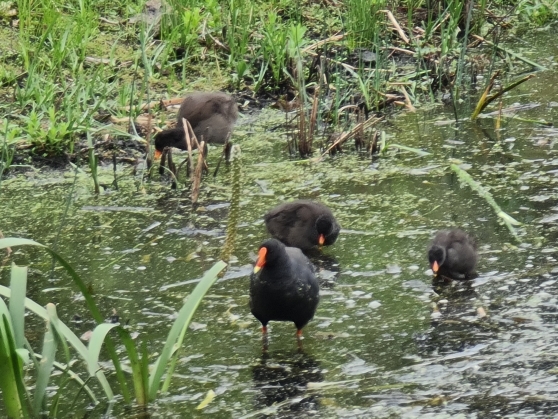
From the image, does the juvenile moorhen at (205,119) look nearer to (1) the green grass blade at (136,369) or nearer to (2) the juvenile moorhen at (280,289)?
(2) the juvenile moorhen at (280,289)

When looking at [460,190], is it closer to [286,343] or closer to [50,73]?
[286,343]

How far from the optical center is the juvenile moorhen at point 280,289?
455 centimetres

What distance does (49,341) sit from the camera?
3648mm

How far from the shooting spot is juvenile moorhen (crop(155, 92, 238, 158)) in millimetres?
7211

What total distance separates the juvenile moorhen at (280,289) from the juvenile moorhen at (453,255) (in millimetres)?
758

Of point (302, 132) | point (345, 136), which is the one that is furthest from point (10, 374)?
point (345, 136)

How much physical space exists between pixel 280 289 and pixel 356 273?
3.01 feet

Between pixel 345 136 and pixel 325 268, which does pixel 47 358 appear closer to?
pixel 325 268

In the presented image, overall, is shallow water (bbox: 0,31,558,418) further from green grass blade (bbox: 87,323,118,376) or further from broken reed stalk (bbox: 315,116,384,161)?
green grass blade (bbox: 87,323,118,376)

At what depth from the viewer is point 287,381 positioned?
425 centimetres

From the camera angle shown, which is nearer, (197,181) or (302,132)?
(197,181)

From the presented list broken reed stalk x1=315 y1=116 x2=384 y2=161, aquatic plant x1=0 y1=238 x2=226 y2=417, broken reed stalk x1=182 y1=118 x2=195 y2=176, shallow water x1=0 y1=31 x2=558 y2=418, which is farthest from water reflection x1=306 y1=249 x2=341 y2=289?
aquatic plant x1=0 y1=238 x2=226 y2=417

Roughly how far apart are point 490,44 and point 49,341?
6576 millimetres

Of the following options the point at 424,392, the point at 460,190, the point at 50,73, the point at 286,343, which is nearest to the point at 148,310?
the point at 286,343
